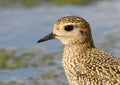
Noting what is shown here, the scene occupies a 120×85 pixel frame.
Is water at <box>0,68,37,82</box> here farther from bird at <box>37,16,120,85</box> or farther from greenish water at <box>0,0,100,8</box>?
greenish water at <box>0,0,100,8</box>

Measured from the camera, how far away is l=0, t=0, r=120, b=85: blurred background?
13898 mm

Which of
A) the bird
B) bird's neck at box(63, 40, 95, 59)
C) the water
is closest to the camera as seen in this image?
the bird

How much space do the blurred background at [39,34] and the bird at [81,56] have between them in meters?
2.51

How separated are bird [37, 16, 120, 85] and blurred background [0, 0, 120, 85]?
251cm

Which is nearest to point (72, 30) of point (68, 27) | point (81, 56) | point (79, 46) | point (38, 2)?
point (68, 27)

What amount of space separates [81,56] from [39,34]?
520cm

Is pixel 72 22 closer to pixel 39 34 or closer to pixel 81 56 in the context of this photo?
pixel 81 56

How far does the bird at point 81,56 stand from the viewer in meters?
→ 10.3

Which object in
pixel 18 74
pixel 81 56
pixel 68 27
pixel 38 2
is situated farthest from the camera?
pixel 38 2

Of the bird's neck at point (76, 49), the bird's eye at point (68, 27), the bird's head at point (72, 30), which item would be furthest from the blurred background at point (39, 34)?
the bird's eye at point (68, 27)

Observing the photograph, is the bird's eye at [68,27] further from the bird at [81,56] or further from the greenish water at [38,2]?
the greenish water at [38,2]

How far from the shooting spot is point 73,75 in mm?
10633

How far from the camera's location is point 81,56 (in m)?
10.9

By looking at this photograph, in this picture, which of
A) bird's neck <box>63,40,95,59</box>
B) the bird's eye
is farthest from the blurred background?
the bird's eye
